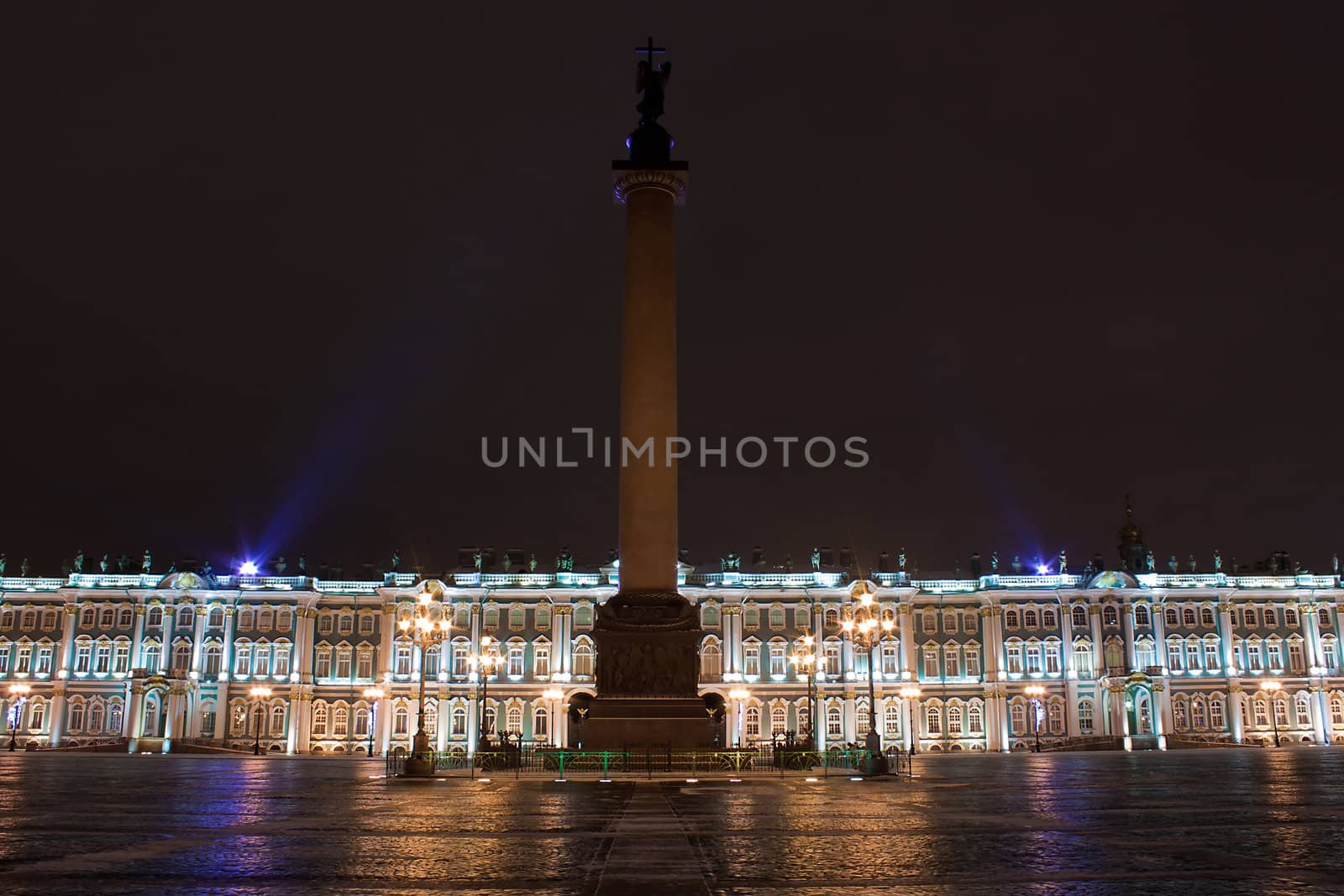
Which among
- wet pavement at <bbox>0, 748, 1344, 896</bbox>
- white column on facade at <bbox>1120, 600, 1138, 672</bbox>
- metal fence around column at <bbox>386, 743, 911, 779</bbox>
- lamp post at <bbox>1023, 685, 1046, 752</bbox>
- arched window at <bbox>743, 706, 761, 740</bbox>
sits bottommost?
wet pavement at <bbox>0, 748, 1344, 896</bbox>

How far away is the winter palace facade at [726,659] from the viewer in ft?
262

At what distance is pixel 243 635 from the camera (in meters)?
81.9

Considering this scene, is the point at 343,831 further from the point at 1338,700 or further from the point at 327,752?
the point at 1338,700

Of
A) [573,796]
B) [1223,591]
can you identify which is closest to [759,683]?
[1223,591]

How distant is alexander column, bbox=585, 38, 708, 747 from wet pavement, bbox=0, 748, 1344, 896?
22.9 feet

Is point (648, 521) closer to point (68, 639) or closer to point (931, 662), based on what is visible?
point (931, 662)

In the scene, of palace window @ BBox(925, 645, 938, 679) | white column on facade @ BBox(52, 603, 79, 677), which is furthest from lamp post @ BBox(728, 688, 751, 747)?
white column on facade @ BBox(52, 603, 79, 677)

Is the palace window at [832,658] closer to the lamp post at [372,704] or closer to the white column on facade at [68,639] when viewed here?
the lamp post at [372,704]

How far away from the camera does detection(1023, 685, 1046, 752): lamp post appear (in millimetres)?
81188

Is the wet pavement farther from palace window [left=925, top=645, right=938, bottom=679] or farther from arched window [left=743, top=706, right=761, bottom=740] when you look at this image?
palace window [left=925, top=645, right=938, bottom=679]

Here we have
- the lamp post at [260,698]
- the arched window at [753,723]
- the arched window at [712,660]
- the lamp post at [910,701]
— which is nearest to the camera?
the arched window at [753,723]

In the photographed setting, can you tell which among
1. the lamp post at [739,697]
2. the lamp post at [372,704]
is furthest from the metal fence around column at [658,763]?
the lamp post at [372,704]

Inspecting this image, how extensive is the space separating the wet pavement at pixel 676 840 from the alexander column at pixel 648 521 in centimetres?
697

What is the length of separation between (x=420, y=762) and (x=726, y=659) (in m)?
49.4
